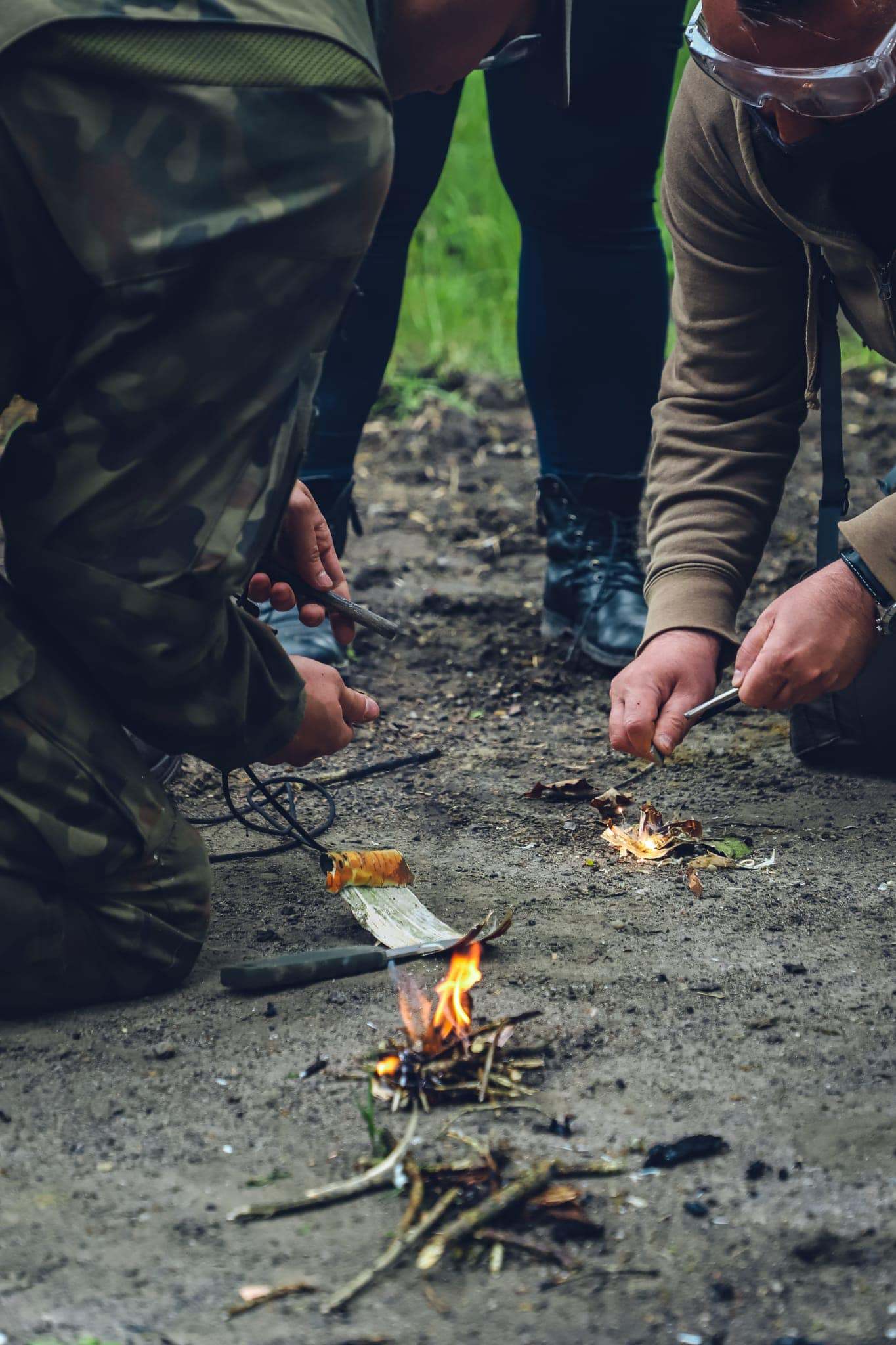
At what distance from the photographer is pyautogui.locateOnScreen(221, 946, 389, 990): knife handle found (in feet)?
6.38

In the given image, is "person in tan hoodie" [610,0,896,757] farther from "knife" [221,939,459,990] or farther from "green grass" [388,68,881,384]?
"green grass" [388,68,881,384]

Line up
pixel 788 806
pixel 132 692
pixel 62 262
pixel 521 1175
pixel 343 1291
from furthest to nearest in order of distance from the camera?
1. pixel 788 806
2. pixel 132 692
3. pixel 62 262
4. pixel 521 1175
5. pixel 343 1291

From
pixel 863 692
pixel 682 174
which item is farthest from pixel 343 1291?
pixel 682 174

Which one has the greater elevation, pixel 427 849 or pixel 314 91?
pixel 314 91

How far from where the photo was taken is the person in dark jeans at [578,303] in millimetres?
3020

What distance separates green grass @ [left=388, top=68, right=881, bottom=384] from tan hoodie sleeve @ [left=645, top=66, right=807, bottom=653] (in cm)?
281

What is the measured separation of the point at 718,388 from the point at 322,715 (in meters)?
1.05

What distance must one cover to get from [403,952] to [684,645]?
31.3 inches

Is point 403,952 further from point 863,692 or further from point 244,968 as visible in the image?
point 863,692

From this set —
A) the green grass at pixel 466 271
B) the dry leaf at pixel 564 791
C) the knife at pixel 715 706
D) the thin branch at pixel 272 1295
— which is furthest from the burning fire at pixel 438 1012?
the green grass at pixel 466 271

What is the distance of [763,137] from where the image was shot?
2.27 metres

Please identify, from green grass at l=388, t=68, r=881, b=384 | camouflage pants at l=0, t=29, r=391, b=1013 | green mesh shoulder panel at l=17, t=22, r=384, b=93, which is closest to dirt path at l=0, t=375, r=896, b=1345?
camouflage pants at l=0, t=29, r=391, b=1013

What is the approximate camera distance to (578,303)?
10.7 feet

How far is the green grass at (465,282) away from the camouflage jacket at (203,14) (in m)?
3.73
